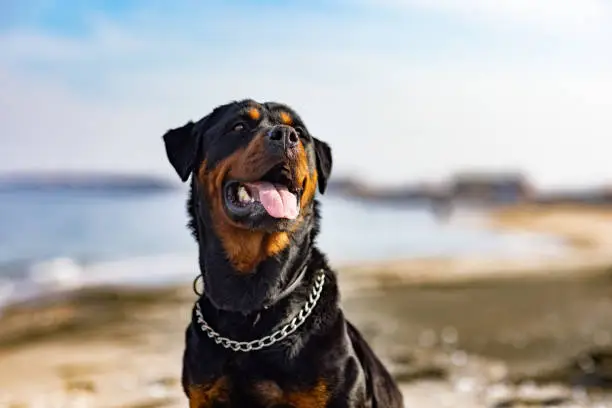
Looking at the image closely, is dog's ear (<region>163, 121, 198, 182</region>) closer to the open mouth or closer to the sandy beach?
the open mouth

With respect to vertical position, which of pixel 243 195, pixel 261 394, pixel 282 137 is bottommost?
pixel 261 394

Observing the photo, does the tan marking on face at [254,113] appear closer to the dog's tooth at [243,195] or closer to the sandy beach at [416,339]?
the dog's tooth at [243,195]

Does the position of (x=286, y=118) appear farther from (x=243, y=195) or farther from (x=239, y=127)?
(x=243, y=195)

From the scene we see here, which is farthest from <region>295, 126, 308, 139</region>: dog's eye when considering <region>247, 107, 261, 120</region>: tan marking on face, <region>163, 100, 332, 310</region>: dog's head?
<region>247, 107, 261, 120</region>: tan marking on face

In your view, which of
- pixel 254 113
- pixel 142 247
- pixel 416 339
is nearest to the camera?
pixel 254 113

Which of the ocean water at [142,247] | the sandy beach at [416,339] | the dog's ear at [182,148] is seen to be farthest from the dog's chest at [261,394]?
the ocean water at [142,247]

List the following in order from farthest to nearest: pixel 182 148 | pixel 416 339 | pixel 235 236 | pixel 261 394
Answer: pixel 416 339, pixel 182 148, pixel 235 236, pixel 261 394

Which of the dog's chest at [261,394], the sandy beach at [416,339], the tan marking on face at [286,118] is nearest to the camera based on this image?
the dog's chest at [261,394]

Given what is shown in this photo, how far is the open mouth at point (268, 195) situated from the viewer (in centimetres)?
295

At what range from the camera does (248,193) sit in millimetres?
3018

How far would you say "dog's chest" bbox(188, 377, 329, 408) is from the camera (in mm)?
2914

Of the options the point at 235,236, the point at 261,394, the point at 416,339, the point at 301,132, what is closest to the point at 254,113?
the point at 301,132

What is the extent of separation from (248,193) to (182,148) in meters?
0.45

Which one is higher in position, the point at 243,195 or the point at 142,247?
the point at 142,247
